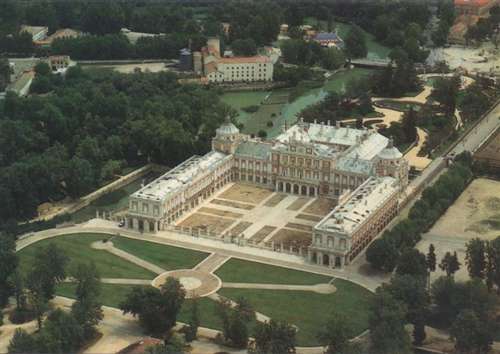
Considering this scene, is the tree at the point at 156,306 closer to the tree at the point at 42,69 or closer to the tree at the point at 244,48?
the tree at the point at 42,69

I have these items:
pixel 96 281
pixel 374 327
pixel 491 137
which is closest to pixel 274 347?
pixel 374 327

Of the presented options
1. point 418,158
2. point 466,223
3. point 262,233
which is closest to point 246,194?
point 262,233

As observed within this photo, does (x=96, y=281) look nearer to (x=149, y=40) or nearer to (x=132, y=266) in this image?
(x=132, y=266)

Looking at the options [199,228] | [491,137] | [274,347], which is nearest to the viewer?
[274,347]

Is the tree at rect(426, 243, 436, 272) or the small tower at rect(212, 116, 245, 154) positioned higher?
the small tower at rect(212, 116, 245, 154)

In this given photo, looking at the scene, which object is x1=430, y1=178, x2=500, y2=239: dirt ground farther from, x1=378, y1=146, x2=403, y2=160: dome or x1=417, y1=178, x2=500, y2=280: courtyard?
x1=378, y1=146, x2=403, y2=160: dome

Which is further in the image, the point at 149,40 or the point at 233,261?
the point at 149,40

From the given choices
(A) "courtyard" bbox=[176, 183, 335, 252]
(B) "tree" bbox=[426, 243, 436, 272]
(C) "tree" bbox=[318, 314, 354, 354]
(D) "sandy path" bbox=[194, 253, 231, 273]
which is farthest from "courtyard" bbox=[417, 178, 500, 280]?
(D) "sandy path" bbox=[194, 253, 231, 273]
